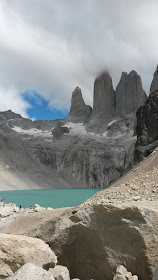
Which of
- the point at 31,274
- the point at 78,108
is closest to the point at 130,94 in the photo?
the point at 78,108

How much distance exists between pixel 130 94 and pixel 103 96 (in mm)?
16627

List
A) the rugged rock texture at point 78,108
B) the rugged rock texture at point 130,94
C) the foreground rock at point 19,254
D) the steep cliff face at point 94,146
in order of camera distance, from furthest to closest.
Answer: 1. the rugged rock texture at point 78,108
2. the rugged rock texture at point 130,94
3. the steep cliff face at point 94,146
4. the foreground rock at point 19,254

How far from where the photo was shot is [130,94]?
165 metres

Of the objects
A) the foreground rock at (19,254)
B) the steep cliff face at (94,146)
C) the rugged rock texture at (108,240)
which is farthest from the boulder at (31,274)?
the steep cliff face at (94,146)

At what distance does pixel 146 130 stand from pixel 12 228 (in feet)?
149

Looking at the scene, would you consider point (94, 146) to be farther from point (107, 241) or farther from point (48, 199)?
point (107, 241)

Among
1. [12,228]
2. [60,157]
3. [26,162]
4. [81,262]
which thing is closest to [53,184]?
[26,162]

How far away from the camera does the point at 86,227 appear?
604 cm

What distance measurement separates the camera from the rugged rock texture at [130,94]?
538 ft

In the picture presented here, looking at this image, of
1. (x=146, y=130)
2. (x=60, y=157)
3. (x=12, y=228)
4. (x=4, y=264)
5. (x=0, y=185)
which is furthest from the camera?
(x=60, y=157)

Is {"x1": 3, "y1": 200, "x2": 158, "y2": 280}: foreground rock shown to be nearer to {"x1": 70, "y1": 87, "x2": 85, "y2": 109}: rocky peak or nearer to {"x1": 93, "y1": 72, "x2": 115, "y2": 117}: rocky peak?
{"x1": 93, "y1": 72, "x2": 115, "y2": 117}: rocky peak

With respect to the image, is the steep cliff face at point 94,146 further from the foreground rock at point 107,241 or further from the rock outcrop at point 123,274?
the rock outcrop at point 123,274

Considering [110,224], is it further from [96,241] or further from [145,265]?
[145,265]

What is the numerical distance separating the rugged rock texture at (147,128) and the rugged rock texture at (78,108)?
420 ft
